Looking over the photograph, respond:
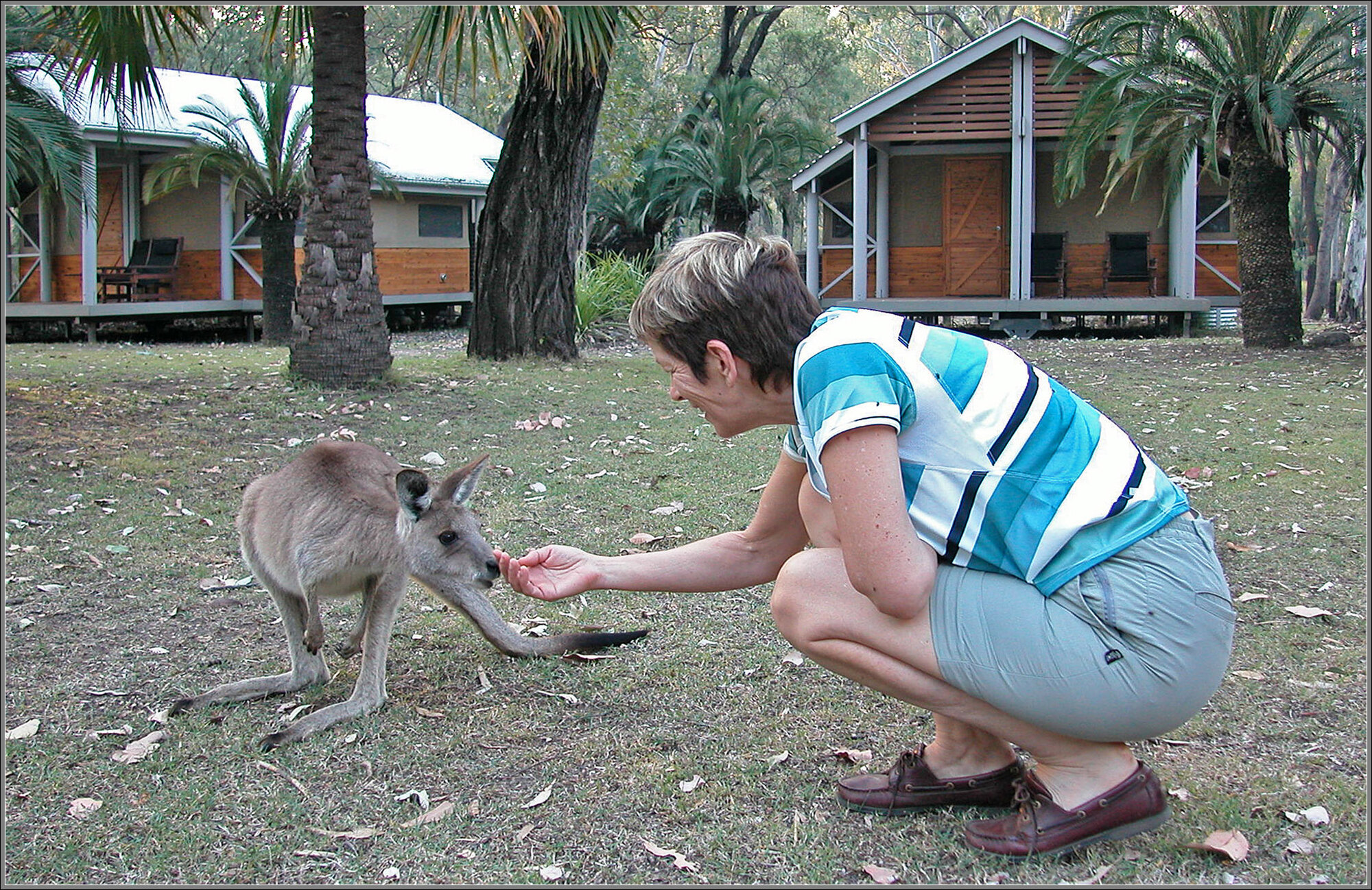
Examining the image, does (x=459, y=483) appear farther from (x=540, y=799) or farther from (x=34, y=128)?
(x=34, y=128)

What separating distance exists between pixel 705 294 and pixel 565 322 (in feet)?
34.4

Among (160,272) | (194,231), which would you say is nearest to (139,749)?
(160,272)

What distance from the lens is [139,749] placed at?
345 cm

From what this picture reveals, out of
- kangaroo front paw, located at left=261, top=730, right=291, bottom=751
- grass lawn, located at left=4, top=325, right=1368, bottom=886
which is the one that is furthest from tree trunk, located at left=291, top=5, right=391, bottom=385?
kangaroo front paw, located at left=261, top=730, right=291, bottom=751

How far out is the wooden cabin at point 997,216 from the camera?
18625mm

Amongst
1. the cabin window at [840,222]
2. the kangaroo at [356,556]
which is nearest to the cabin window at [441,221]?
the cabin window at [840,222]

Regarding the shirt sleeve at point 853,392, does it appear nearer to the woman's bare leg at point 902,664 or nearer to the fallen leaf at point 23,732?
the woman's bare leg at point 902,664

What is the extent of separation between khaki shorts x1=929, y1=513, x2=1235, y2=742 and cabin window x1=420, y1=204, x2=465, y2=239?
21.3 meters

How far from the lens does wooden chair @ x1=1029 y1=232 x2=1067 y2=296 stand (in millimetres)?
20062

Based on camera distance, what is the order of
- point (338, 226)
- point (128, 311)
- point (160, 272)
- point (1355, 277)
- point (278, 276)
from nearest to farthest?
point (338, 226)
point (278, 276)
point (128, 311)
point (160, 272)
point (1355, 277)

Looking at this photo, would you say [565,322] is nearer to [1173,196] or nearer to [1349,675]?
[1173,196]

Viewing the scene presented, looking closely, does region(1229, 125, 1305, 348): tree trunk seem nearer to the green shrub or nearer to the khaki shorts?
the green shrub

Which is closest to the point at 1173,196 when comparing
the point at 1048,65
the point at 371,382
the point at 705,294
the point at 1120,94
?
the point at 1120,94

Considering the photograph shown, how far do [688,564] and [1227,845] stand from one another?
1431 millimetres
